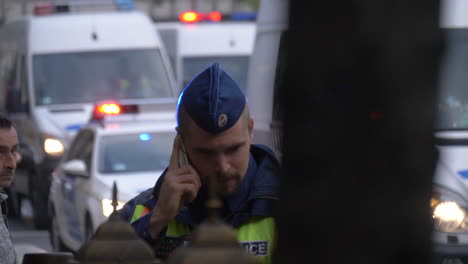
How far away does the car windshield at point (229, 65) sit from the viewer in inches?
776

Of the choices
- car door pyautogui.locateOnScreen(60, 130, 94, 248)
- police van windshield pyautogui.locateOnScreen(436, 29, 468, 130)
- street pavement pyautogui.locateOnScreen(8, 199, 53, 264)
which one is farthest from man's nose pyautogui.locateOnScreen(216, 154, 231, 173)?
street pavement pyautogui.locateOnScreen(8, 199, 53, 264)

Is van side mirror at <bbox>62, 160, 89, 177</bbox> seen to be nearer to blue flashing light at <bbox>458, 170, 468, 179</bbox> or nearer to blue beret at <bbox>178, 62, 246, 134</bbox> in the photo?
blue flashing light at <bbox>458, 170, 468, 179</bbox>

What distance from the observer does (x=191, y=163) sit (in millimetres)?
3141

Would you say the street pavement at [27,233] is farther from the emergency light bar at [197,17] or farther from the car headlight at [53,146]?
the emergency light bar at [197,17]

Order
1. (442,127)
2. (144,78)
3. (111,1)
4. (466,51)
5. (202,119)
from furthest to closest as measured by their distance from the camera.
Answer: (111,1) → (144,78) → (466,51) → (442,127) → (202,119)

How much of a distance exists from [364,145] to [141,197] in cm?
183

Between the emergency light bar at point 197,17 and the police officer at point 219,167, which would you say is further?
the emergency light bar at point 197,17

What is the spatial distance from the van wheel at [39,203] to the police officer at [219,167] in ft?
38.8

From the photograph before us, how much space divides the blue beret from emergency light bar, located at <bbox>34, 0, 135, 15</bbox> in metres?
15.1

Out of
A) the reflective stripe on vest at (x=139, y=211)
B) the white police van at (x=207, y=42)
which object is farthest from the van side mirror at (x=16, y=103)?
the reflective stripe on vest at (x=139, y=211)

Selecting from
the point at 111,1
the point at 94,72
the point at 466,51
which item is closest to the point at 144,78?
the point at 94,72

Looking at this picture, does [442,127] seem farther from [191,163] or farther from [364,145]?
[364,145]

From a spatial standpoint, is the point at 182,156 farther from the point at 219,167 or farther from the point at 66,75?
the point at 66,75

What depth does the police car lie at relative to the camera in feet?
33.1
